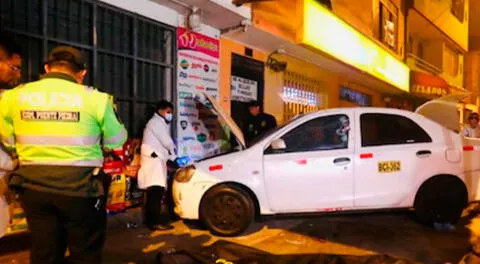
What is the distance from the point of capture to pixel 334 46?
10.6 m

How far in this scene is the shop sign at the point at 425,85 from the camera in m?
18.0

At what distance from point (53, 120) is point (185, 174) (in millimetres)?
3513

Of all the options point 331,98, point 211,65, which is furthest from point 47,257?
point 331,98

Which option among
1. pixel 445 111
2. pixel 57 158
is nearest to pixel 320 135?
pixel 445 111

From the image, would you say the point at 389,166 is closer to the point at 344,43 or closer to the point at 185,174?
the point at 185,174

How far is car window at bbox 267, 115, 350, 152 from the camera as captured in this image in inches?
255

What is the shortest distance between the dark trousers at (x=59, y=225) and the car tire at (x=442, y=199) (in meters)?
4.81

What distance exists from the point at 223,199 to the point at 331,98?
32.4ft

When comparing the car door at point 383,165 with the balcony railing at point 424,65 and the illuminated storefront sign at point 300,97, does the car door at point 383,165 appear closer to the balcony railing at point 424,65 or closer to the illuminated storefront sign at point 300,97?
the illuminated storefront sign at point 300,97

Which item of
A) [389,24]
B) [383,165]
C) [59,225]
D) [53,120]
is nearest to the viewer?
[53,120]

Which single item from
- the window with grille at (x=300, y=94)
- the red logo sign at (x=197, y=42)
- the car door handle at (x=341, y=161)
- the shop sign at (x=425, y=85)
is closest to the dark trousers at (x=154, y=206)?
the car door handle at (x=341, y=161)

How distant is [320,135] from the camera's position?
21.4ft

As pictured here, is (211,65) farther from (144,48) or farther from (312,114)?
(312,114)

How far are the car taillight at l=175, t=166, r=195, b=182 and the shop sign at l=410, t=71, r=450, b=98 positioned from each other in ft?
44.2
